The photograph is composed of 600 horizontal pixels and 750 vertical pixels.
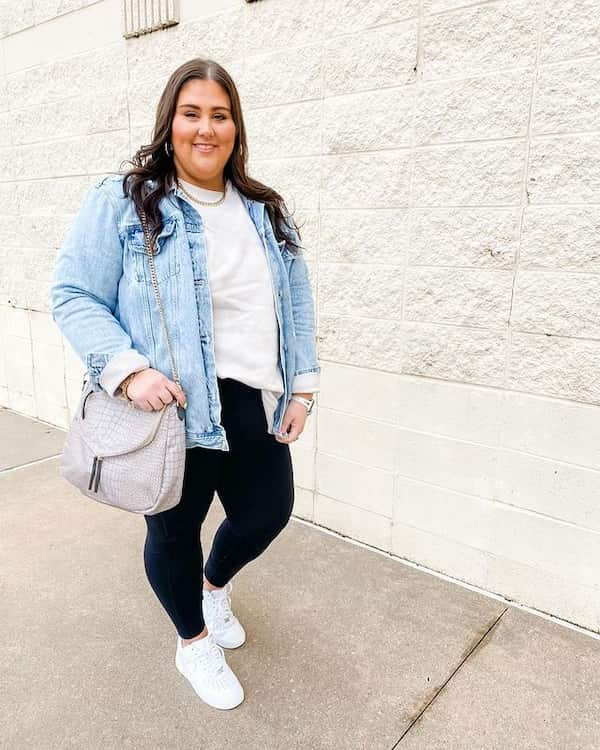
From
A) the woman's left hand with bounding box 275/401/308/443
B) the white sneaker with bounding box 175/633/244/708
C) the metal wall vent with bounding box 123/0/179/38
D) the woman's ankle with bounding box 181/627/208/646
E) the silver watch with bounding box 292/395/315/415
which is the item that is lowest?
the white sneaker with bounding box 175/633/244/708

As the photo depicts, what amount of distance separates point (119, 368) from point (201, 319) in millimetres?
252

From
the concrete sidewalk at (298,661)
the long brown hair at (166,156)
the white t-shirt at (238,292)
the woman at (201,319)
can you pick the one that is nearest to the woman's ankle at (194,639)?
the woman at (201,319)

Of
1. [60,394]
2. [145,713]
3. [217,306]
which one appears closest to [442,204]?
[217,306]

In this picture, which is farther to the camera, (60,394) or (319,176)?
(60,394)

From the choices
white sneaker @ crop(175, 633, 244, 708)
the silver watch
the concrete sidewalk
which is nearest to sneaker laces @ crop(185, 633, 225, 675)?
white sneaker @ crop(175, 633, 244, 708)

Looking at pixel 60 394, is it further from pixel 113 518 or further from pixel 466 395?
pixel 466 395

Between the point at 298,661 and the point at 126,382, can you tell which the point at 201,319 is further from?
the point at 298,661

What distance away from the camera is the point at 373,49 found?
8.48ft

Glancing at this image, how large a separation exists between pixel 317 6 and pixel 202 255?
5.38ft

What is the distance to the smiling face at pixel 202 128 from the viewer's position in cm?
171

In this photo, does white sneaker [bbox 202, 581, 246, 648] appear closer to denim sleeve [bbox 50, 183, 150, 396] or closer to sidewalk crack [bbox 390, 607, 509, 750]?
sidewalk crack [bbox 390, 607, 509, 750]

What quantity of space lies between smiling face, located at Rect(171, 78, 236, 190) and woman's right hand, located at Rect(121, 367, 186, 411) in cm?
59

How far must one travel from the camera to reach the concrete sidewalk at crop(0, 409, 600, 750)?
1938 millimetres

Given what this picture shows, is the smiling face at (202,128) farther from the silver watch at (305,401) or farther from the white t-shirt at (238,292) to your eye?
the silver watch at (305,401)
